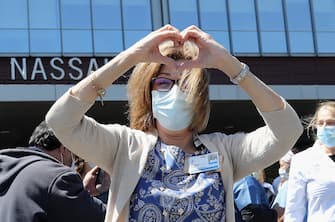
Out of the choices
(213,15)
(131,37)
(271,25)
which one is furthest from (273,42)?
(131,37)

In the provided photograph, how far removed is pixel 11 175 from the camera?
2750mm

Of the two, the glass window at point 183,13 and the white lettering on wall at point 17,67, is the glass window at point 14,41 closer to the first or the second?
the white lettering on wall at point 17,67

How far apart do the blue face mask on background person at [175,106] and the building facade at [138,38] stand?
1925cm

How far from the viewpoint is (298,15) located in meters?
24.9

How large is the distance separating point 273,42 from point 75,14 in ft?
24.6

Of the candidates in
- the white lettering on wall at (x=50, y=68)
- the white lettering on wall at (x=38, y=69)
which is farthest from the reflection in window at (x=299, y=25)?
the white lettering on wall at (x=38, y=69)

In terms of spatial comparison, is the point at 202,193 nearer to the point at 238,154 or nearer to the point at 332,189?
the point at 238,154

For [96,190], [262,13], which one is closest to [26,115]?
[262,13]

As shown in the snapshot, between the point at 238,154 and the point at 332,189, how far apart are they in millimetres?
2476

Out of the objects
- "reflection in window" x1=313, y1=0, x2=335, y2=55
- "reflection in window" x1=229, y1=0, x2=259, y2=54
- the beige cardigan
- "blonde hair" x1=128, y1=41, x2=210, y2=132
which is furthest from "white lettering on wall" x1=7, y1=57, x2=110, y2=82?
the beige cardigan

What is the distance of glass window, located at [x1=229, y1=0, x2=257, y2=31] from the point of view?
24.3m

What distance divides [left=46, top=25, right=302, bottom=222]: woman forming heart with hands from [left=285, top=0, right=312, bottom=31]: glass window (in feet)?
74.0

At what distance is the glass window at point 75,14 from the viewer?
2298 cm

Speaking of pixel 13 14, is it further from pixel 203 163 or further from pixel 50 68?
pixel 203 163
